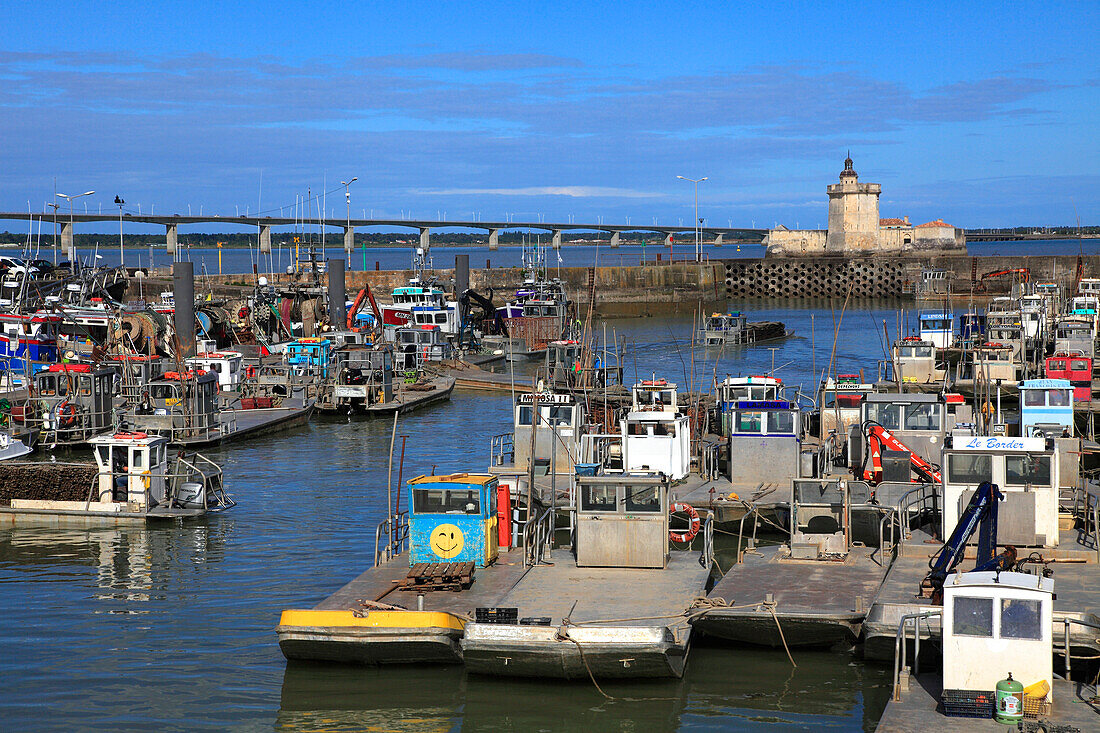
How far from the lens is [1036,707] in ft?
42.3

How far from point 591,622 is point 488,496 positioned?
11.3 ft

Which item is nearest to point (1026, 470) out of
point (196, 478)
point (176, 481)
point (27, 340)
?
point (176, 481)

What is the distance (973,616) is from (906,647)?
8.14ft

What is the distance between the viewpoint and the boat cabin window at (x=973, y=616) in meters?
13.1

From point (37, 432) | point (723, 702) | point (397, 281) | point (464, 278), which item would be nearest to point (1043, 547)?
point (723, 702)

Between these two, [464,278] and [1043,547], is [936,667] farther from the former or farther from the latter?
[464,278]

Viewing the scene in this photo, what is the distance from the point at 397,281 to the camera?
103 metres

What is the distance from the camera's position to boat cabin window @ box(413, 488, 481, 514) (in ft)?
60.5

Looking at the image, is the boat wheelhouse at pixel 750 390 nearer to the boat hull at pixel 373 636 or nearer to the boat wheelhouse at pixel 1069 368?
the boat wheelhouse at pixel 1069 368

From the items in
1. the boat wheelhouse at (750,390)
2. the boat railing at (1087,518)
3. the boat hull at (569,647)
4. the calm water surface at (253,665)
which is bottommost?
the calm water surface at (253,665)

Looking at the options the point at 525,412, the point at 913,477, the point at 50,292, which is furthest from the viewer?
the point at 50,292

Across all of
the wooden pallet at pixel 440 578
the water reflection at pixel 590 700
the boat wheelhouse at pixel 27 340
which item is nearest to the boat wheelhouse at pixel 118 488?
the wooden pallet at pixel 440 578

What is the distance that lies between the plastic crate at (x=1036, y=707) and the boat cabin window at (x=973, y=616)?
30.6 inches

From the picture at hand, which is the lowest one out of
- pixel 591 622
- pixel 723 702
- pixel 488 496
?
pixel 723 702
